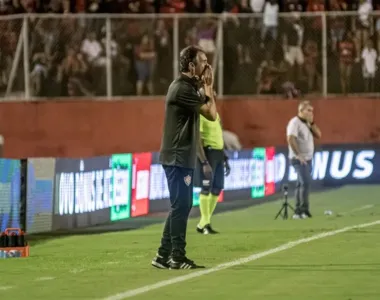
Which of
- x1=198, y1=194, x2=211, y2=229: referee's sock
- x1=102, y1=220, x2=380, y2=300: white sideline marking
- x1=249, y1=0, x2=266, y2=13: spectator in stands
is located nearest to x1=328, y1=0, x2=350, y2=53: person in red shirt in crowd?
x1=249, y1=0, x2=266, y2=13: spectator in stands

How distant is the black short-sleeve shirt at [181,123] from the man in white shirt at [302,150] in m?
8.71

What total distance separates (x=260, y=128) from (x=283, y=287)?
20474 mm

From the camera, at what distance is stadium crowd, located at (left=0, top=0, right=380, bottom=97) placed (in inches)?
1044

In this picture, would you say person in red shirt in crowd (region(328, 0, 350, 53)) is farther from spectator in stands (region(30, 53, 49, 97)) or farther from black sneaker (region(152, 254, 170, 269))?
black sneaker (region(152, 254, 170, 269))

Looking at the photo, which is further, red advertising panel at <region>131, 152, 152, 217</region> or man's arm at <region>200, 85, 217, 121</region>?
red advertising panel at <region>131, 152, 152, 217</region>

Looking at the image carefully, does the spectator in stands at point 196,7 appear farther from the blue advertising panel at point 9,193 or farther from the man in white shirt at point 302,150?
the blue advertising panel at point 9,193

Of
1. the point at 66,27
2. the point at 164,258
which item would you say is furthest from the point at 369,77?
the point at 164,258

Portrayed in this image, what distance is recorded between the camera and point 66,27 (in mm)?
26562

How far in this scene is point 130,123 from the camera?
2978 cm

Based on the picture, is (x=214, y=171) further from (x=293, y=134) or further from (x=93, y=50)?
(x=93, y=50)

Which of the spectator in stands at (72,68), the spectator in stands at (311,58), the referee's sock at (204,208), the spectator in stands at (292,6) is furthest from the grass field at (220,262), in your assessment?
the spectator in stands at (292,6)

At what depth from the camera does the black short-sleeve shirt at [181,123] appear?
12.8 metres

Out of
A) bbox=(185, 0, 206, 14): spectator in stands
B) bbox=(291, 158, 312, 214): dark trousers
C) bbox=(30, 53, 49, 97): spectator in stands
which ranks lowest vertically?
bbox=(291, 158, 312, 214): dark trousers

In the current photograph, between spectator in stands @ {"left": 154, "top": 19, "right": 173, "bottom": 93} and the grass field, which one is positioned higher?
spectator in stands @ {"left": 154, "top": 19, "right": 173, "bottom": 93}
